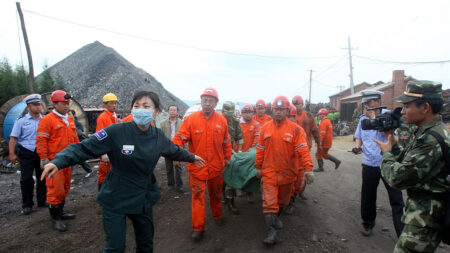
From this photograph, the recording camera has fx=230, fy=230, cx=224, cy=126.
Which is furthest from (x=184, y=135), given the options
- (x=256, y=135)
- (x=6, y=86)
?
(x=6, y=86)

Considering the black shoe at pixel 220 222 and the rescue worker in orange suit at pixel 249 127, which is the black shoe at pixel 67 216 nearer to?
the black shoe at pixel 220 222

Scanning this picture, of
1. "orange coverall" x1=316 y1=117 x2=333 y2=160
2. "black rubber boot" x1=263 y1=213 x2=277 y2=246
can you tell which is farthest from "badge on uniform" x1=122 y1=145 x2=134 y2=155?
"orange coverall" x1=316 y1=117 x2=333 y2=160

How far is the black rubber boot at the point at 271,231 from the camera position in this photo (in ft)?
10.1

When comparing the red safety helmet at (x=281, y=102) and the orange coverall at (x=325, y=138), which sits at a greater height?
the red safety helmet at (x=281, y=102)

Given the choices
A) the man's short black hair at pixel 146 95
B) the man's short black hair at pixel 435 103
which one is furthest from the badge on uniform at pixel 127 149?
the man's short black hair at pixel 435 103

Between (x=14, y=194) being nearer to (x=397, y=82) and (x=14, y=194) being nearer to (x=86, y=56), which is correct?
(x=397, y=82)

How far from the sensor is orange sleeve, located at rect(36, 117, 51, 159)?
354 cm

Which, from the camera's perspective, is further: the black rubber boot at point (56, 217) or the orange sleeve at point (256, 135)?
the orange sleeve at point (256, 135)

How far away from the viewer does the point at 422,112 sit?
1.84 metres

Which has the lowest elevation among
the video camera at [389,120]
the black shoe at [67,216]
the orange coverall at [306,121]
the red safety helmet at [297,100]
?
the black shoe at [67,216]

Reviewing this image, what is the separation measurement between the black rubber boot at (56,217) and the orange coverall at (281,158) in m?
3.23

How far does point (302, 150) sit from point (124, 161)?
2.36 metres

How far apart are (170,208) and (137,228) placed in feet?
7.75

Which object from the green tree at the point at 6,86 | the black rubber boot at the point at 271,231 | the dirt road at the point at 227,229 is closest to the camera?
the black rubber boot at the point at 271,231
